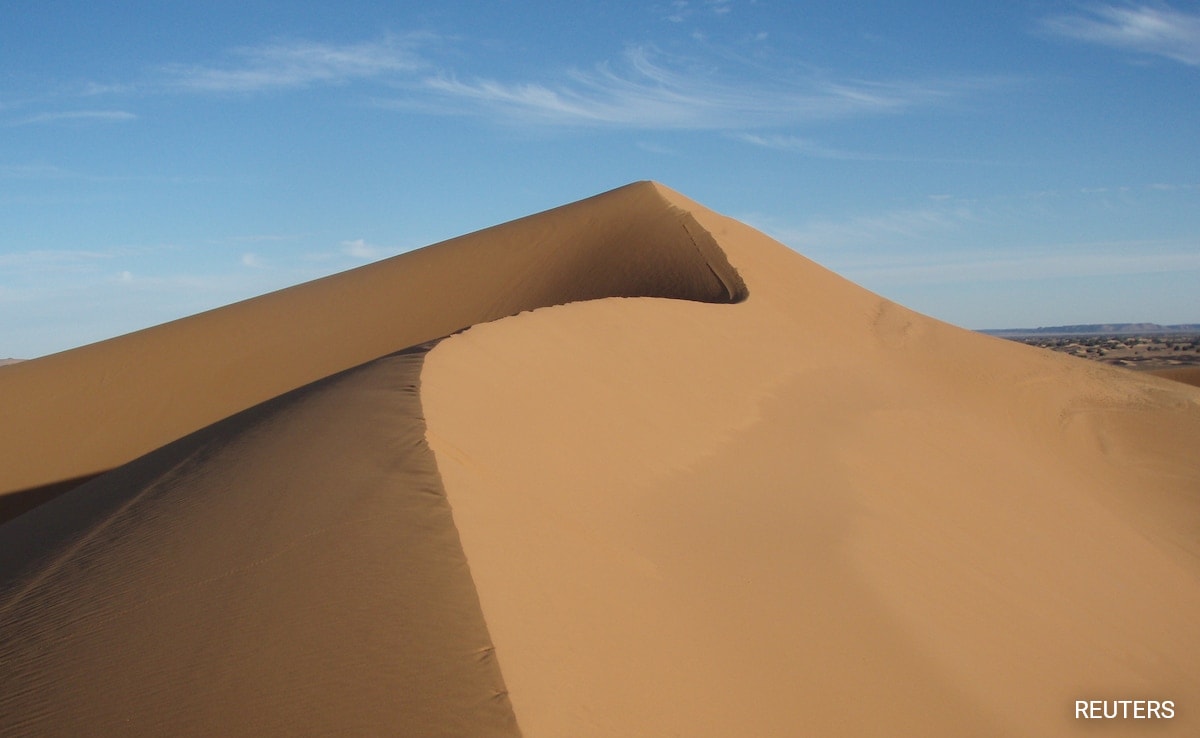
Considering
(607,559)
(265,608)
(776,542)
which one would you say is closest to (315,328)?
(776,542)

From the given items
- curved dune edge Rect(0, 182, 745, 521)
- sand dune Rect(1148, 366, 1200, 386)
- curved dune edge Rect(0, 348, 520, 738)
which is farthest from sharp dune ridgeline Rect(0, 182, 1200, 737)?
sand dune Rect(1148, 366, 1200, 386)

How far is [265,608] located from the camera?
4629 millimetres

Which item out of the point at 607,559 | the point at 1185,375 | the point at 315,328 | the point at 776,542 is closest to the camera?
the point at 607,559

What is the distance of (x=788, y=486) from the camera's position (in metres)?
8.74

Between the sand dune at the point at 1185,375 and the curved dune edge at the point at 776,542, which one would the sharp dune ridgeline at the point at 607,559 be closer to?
the curved dune edge at the point at 776,542

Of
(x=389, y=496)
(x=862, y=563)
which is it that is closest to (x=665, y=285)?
(x=862, y=563)

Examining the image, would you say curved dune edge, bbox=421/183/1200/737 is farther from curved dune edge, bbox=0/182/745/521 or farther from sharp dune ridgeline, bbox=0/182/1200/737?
curved dune edge, bbox=0/182/745/521

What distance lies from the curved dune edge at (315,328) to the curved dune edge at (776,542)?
543 centimetres

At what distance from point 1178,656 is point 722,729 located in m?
5.46

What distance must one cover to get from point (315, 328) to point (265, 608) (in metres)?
16.9

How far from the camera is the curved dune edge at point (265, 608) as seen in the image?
13.4ft

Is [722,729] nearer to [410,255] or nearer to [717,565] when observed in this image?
[717,565]

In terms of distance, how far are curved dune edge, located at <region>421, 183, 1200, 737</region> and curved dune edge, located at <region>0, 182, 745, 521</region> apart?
5.43 m

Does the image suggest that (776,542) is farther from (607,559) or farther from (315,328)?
(315,328)
